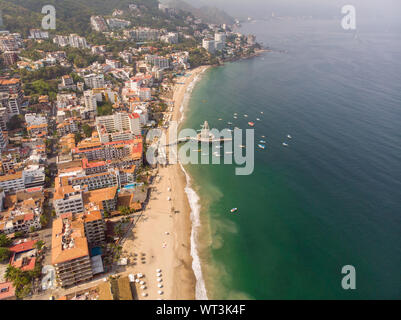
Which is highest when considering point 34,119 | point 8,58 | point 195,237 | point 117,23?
point 117,23

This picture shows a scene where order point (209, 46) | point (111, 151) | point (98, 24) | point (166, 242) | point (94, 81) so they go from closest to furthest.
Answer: point (166, 242) → point (111, 151) → point (94, 81) → point (98, 24) → point (209, 46)

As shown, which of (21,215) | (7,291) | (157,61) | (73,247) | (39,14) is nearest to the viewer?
(7,291)

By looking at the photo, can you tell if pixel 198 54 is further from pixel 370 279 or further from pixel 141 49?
pixel 370 279

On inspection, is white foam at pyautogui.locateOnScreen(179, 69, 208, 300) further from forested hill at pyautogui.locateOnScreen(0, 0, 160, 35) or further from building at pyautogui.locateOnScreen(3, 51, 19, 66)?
forested hill at pyautogui.locateOnScreen(0, 0, 160, 35)

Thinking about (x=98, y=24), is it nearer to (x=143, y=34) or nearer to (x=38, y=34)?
(x=143, y=34)

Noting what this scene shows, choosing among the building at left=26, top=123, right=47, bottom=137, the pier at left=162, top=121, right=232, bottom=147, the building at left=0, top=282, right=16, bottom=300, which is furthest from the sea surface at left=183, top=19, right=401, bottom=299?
the building at left=26, top=123, right=47, bottom=137

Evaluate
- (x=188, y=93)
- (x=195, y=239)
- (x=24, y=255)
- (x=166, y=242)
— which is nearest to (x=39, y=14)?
(x=188, y=93)
